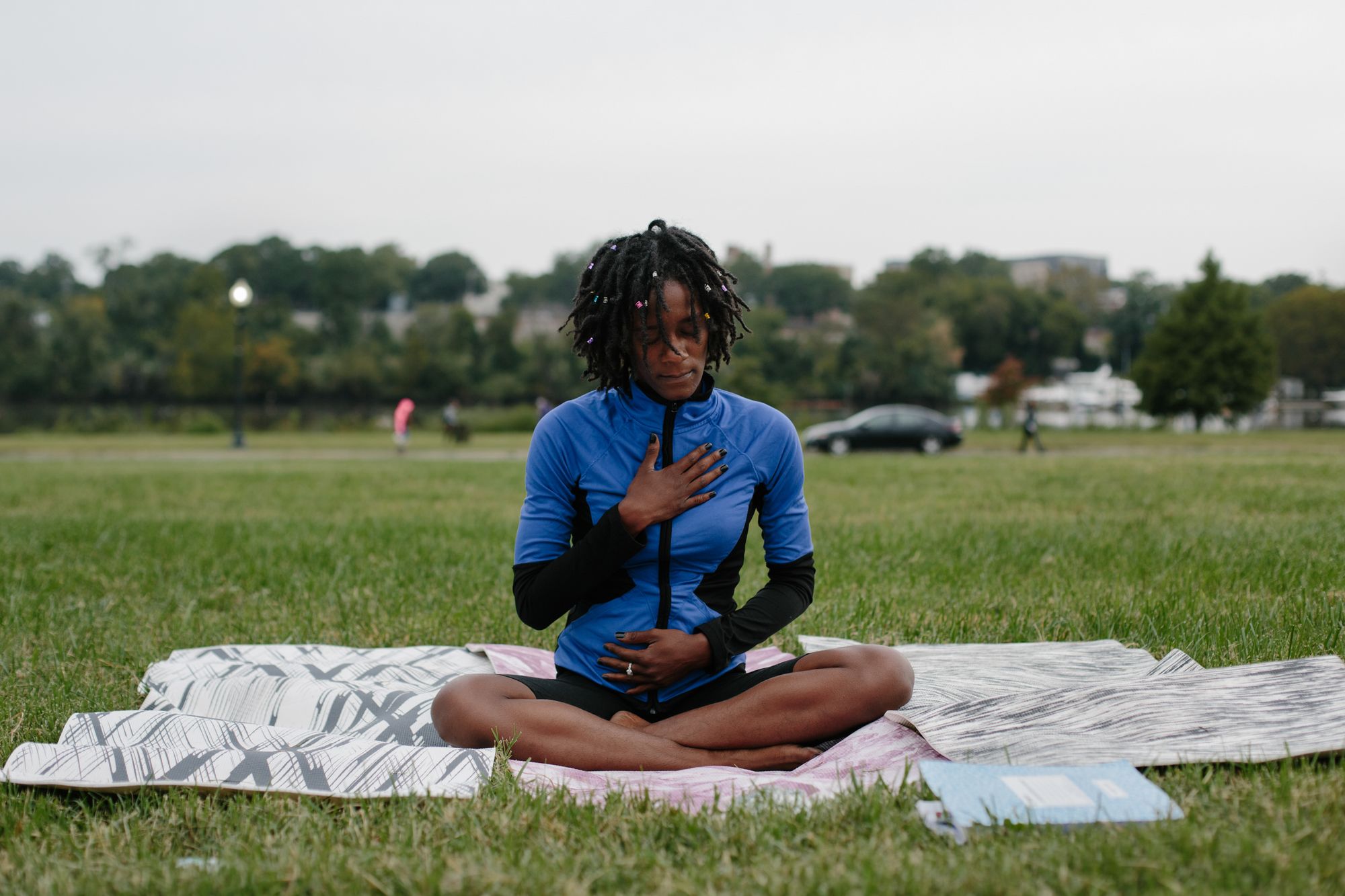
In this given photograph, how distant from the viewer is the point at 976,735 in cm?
268

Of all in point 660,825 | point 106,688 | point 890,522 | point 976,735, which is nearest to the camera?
point 660,825

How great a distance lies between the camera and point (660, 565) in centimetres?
280

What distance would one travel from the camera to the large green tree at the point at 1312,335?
7288 cm

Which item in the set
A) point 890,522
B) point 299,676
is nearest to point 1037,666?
point 299,676

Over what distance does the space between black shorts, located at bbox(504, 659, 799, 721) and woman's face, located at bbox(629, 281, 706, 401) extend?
0.79 metres

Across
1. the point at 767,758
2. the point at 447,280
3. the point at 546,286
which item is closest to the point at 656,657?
the point at 767,758

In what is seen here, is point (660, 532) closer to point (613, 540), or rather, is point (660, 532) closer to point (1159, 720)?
point (613, 540)

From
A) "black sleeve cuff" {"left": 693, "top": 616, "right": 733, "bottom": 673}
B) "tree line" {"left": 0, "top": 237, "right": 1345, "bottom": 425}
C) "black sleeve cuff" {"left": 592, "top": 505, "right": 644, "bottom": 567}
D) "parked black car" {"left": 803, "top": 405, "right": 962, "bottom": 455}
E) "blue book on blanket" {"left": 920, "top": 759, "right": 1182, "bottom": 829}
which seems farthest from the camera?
"tree line" {"left": 0, "top": 237, "right": 1345, "bottom": 425}

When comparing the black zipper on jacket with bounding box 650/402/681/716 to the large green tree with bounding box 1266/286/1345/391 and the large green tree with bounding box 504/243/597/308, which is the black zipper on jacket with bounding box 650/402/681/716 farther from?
the large green tree with bounding box 504/243/597/308

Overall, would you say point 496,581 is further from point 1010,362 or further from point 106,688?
point 1010,362

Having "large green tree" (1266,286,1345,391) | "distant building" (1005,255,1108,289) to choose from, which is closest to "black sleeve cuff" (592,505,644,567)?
"large green tree" (1266,286,1345,391)

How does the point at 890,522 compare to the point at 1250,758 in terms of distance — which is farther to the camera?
the point at 890,522

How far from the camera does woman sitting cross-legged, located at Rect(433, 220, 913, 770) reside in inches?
107

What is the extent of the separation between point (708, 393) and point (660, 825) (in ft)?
3.93
